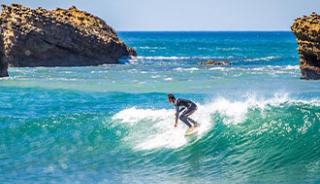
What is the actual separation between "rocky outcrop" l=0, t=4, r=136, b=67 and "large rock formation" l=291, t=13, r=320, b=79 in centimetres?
2599

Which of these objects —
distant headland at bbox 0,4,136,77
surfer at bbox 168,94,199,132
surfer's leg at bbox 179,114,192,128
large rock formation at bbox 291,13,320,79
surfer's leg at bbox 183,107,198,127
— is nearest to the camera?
surfer at bbox 168,94,199,132

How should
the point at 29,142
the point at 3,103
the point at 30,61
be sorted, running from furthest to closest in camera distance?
the point at 30,61 < the point at 3,103 < the point at 29,142

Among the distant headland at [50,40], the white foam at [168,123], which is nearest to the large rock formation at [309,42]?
the white foam at [168,123]

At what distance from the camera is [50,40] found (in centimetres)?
6550

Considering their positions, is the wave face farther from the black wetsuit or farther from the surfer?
the black wetsuit

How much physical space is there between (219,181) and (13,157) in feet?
24.0

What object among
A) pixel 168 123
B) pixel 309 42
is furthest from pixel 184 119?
pixel 309 42

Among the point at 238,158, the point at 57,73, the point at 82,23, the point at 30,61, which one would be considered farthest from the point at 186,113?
the point at 82,23

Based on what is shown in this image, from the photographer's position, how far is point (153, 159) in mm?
21297

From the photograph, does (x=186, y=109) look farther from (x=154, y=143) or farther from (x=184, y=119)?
(x=154, y=143)

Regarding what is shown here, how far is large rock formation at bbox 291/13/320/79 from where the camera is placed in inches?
1777

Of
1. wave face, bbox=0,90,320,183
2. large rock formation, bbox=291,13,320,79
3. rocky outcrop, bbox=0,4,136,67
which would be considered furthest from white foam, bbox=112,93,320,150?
rocky outcrop, bbox=0,4,136,67

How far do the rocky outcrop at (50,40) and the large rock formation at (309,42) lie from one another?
85.3ft

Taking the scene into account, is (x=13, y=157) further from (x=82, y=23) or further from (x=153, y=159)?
(x=82, y=23)
